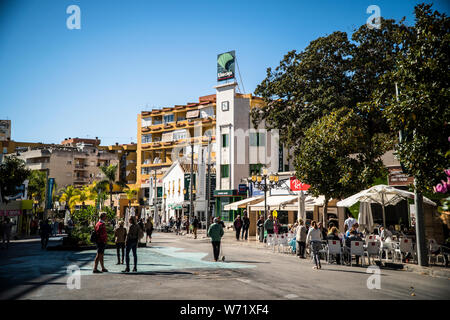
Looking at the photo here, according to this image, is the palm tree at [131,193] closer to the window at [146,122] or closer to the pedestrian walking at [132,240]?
the window at [146,122]

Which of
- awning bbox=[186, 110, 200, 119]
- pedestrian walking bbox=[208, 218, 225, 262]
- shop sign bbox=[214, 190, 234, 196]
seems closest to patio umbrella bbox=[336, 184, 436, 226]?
pedestrian walking bbox=[208, 218, 225, 262]

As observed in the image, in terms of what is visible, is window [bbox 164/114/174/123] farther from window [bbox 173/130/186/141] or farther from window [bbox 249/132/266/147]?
window [bbox 249/132/266/147]

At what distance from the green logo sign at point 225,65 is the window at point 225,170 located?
1188 cm

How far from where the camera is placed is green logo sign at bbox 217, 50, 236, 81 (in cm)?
5025

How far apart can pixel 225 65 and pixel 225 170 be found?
14700 millimetres

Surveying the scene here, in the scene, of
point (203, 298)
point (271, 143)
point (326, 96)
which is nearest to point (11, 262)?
point (203, 298)

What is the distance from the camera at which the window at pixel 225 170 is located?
155 ft

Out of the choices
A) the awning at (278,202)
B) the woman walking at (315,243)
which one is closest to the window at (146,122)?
the awning at (278,202)

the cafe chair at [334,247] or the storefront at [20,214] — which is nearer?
the cafe chair at [334,247]

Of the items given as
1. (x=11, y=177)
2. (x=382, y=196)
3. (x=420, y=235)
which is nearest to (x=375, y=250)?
(x=420, y=235)

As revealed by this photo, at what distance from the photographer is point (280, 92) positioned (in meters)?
32.4

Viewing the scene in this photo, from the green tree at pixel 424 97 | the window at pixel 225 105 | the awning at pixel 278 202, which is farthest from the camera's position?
the window at pixel 225 105

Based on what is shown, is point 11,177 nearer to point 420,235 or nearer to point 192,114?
point 192,114
